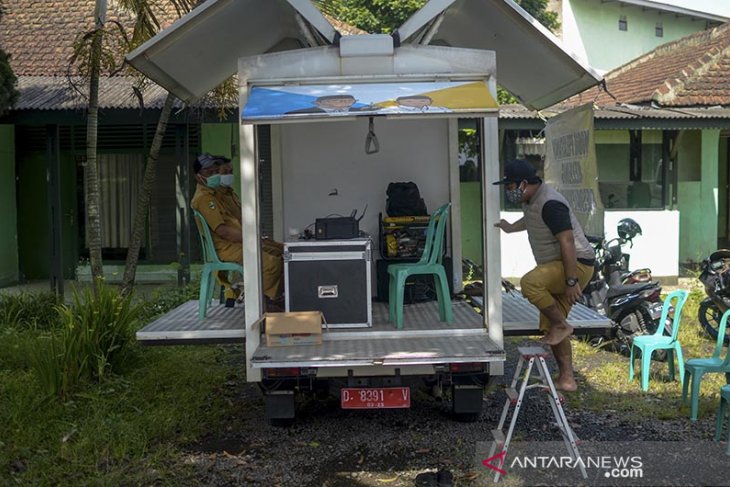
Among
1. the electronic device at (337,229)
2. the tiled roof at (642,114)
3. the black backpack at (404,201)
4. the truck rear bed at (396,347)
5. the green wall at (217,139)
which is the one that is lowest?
the truck rear bed at (396,347)

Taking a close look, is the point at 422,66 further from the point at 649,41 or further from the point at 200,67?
the point at 649,41

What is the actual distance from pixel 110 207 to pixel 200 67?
7.22 meters

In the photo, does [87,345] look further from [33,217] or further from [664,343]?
[33,217]

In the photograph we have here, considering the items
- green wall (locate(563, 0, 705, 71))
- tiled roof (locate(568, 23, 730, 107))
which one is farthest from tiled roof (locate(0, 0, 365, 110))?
green wall (locate(563, 0, 705, 71))

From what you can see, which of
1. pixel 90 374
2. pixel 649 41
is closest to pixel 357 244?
pixel 90 374

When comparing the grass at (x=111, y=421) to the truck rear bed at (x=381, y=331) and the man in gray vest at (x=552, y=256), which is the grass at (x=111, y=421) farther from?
the man in gray vest at (x=552, y=256)

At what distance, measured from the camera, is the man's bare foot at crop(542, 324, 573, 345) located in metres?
5.73

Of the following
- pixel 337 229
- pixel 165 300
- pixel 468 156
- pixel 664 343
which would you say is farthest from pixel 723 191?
pixel 337 229

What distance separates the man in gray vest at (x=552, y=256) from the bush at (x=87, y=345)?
11.0ft

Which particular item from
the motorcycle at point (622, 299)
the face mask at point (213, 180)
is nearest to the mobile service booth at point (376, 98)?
the face mask at point (213, 180)

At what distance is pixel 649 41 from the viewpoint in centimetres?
2373

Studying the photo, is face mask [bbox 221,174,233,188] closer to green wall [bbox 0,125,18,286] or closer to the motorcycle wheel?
the motorcycle wheel

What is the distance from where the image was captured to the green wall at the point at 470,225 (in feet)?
43.1

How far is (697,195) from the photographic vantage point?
530 inches
